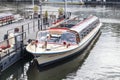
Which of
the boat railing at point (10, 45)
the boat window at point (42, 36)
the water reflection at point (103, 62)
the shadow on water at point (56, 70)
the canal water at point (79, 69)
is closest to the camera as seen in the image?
the canal water at point (79, 69)

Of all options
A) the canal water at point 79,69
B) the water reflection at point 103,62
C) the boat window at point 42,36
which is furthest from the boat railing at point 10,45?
the water reflection at point 103,62

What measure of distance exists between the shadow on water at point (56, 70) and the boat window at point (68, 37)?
1.46m

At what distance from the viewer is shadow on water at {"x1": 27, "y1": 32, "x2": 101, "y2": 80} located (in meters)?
25.4

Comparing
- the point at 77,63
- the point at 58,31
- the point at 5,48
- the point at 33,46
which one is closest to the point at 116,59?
the point at 77,63

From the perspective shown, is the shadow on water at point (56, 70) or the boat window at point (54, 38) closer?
the shadow on water at point (56, 70)

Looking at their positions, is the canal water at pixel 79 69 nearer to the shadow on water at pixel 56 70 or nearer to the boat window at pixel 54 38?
the shadow on water at pixel 56 70

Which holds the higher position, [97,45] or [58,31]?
[58,31]

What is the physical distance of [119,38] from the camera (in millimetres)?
43125

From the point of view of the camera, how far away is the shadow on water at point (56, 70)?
83.4ft

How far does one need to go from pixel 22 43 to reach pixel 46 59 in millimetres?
3920

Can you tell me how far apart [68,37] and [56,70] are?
4466 millimetres

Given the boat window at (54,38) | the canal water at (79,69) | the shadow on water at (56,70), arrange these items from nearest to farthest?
the canal water at (79,69) → the shadow on water at (56,70) → the boat window at (54,38)

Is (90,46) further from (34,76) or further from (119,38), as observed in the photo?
(34,76)

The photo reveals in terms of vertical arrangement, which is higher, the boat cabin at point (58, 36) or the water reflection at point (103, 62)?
the boat cabin at point (58, 36)
